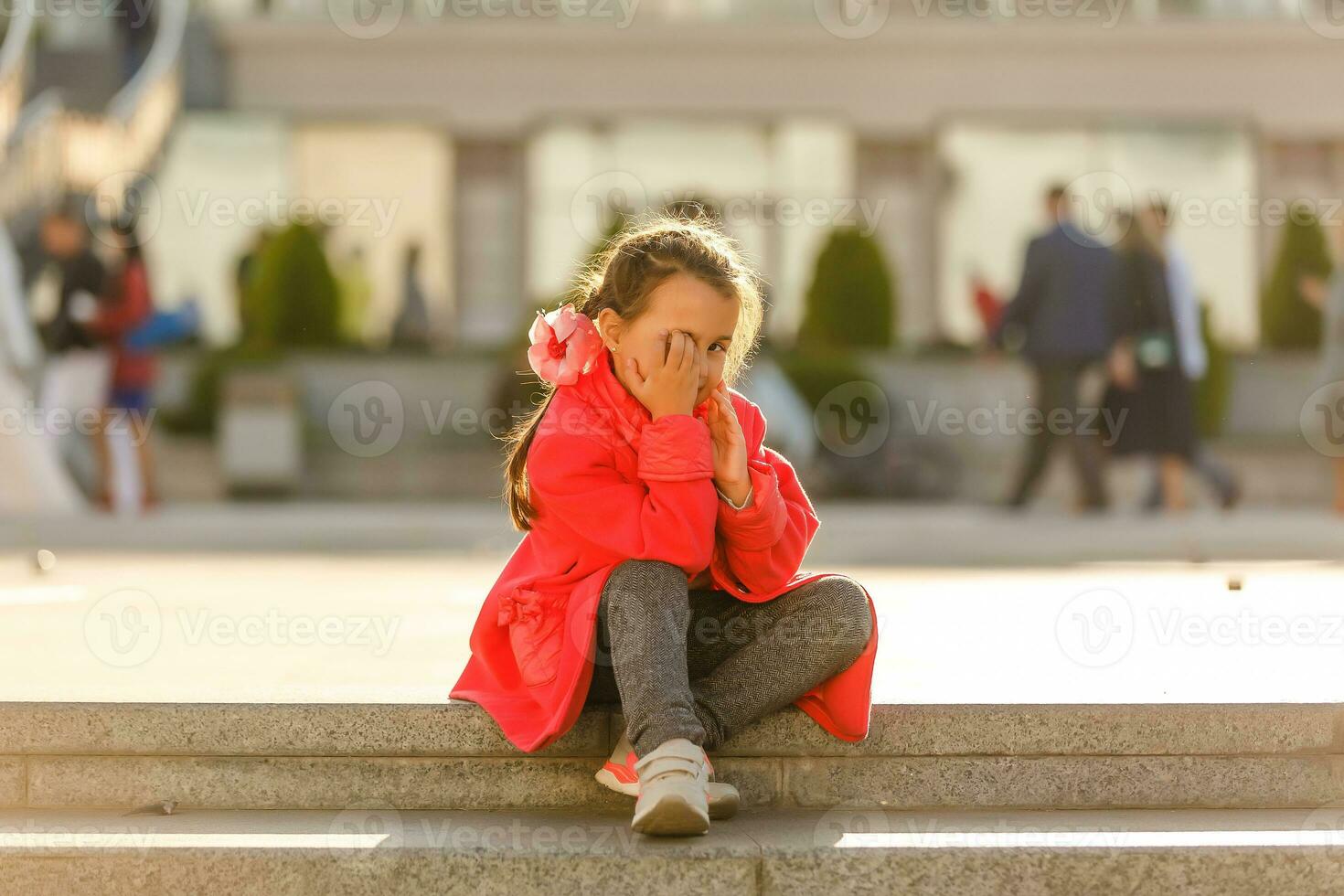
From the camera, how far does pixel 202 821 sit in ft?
10.1

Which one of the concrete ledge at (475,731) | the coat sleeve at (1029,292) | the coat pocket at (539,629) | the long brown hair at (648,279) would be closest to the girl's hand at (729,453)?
the long brown hair at (648,279)

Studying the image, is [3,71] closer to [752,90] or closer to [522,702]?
[752,90]

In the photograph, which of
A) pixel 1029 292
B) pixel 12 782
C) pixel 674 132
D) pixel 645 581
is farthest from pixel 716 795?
pixel 674 132

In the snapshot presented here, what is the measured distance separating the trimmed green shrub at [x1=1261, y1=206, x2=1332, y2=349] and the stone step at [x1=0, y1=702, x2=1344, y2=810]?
12.2m

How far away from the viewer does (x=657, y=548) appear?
9.87ft

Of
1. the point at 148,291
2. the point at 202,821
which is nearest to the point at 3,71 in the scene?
the point at 148,291

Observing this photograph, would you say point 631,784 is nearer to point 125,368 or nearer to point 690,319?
point 690,319

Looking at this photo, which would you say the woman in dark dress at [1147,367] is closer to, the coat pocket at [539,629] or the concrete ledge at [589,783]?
the concrete ledge at [589,783]

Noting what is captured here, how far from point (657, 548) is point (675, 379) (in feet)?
1.05

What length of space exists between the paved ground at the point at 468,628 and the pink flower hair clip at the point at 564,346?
709 millimetres

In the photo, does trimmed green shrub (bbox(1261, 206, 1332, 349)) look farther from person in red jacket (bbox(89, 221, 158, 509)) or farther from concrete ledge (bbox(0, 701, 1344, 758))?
concrete ledge (bbox(0, 701, 1344, 758))

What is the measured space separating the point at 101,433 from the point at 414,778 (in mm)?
7477

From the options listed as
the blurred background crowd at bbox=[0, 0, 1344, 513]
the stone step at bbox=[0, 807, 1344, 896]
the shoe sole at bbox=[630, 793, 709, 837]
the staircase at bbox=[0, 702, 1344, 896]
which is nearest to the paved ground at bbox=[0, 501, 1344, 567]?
the staircase at bbox=[0, 702, 1344, 896]

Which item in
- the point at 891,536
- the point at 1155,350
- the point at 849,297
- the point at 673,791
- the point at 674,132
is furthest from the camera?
the point at 674,132
